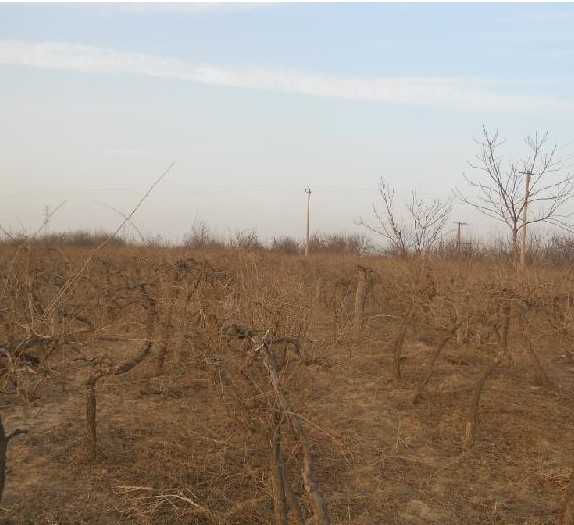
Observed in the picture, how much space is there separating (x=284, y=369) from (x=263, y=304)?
0.52 m

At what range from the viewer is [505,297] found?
667 centimetres

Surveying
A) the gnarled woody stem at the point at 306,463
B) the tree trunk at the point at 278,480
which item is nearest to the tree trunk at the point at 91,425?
the tree trunk at the point at 278,480

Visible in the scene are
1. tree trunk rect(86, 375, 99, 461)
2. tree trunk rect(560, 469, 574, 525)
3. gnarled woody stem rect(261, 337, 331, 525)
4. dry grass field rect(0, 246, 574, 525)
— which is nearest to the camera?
gnarled woody stem rect(261, 337, 331, 525)

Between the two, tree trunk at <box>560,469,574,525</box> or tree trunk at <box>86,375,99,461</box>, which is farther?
tree trunk at <box>86,375,99,461</box>

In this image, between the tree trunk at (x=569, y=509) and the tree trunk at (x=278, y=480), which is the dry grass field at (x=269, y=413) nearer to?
the tree trunk at (x=278, y=480)

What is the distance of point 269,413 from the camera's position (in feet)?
10.4

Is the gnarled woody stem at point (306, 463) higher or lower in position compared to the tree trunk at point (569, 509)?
higher

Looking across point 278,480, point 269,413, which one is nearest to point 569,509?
point 278,480

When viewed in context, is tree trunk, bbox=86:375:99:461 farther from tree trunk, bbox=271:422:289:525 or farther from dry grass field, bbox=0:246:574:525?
tree trunk, bbox=271:422:289:525

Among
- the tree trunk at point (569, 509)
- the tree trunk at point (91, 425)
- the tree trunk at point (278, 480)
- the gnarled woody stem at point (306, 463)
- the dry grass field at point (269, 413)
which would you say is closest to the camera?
the gnarled woody stem at point (306, 463)

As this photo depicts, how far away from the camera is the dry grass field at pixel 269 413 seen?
3.42 metres

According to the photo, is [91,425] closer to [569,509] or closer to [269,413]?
[269,413]

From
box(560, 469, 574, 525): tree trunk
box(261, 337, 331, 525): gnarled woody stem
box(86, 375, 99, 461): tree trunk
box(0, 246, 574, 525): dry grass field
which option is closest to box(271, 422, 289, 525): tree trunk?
box(0, 246, 574, 525): dry grass field

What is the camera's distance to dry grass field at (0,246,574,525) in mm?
3418
